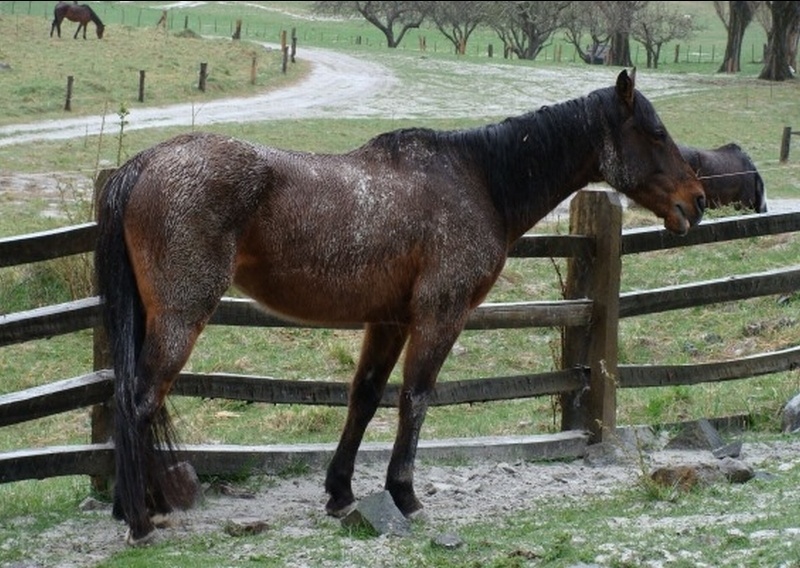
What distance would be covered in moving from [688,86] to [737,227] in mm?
35445

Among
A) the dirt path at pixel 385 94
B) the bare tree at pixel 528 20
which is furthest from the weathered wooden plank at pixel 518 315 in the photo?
the bare tree at pixel 528 20

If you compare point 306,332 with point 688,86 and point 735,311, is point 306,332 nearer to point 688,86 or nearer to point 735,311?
point 735,311

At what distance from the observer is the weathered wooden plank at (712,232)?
7.84 meters

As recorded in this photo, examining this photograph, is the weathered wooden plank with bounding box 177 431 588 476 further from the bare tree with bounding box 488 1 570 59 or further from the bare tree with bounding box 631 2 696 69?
the bare tree with bounding box 488 1 570 59

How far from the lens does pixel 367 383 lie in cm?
661

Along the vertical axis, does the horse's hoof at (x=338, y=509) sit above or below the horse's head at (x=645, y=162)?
below

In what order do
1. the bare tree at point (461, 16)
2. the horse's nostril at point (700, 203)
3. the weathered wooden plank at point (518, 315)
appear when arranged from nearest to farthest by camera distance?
the weathered wooden plank at point (518, 315) → the horse's nostril at point (700, 203) → the bare tree at point (461, 16)

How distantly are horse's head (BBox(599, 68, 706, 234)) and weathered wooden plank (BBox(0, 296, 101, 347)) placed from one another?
2.70m

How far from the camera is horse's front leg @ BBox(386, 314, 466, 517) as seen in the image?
625cm

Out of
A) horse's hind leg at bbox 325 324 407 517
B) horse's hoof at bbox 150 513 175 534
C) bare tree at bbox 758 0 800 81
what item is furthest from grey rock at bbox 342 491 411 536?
bare tree at bbox 758 0 800 81

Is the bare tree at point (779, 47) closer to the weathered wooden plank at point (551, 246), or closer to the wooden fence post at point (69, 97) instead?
→ the wooden fence post at point (69, 97)

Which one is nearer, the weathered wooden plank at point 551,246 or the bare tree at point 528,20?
the weathered wooden plank at point 551,246

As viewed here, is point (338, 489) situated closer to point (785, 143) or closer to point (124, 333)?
point (124, 333)

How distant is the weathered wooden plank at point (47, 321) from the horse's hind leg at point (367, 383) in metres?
1.33
